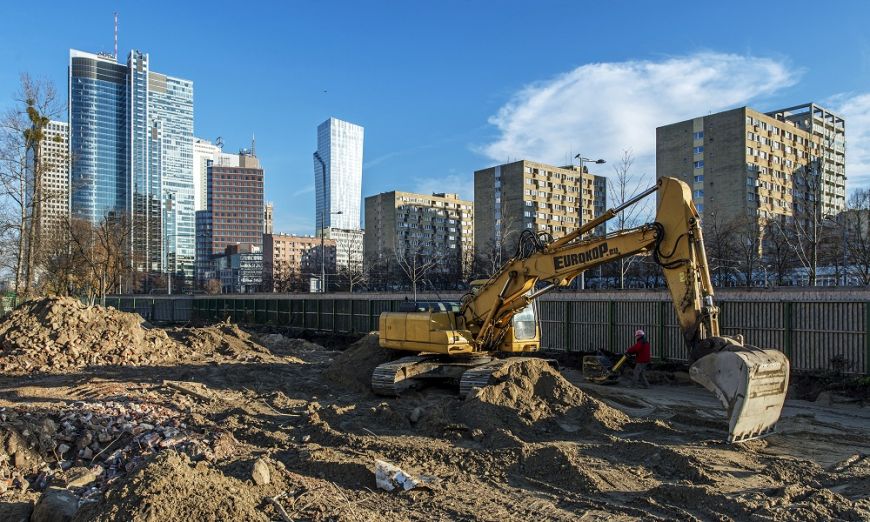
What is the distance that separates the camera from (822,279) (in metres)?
39.6

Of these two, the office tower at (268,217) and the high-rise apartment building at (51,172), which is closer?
the high-rise apartment building at (51,172)

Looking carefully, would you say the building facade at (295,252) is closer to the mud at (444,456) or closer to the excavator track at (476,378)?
the excavator track at (476,378)

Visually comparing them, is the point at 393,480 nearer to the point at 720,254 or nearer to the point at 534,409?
the point at 534,409

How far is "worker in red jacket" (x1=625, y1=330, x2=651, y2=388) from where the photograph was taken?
49.5 feet

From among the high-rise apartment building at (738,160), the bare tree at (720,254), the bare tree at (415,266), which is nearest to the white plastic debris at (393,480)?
the bare tree at (415,266)

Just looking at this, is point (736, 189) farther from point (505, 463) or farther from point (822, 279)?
point (505, 463)

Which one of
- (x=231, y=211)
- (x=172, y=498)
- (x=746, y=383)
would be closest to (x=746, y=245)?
(x=746, y=383)

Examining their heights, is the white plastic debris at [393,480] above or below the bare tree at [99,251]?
below

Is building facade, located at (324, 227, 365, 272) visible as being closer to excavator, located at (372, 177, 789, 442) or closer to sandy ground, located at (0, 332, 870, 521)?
excavator, located at (372, 177, 789, 442)

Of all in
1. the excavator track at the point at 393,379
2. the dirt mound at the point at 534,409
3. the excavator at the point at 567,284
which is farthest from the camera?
the excavator track at the point at 393,379

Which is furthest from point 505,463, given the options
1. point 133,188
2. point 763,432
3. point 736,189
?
point 133,188

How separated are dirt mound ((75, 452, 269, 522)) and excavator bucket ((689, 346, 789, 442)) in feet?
21.2

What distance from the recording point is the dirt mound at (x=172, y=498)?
5176 mm

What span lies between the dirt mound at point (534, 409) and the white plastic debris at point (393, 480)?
2672 mm
